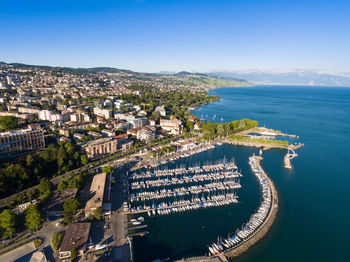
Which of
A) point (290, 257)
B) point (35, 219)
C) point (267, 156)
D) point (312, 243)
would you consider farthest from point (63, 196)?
point (267, 156)

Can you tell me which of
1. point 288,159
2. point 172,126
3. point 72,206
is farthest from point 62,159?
point 288,159

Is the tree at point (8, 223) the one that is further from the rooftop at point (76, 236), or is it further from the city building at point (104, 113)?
the city building at point (104, 113)

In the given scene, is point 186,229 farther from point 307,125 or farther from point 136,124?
point 307,125

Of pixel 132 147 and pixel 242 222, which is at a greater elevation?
pixel 132 147

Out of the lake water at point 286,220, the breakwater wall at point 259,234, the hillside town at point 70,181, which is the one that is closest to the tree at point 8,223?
the hillside town at point 70,181

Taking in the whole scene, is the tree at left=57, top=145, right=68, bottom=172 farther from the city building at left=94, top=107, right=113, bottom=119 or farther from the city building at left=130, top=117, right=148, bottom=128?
the city building at left=94, top=107, right=113, bottom=119

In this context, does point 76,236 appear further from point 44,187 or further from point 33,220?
point 44,187
